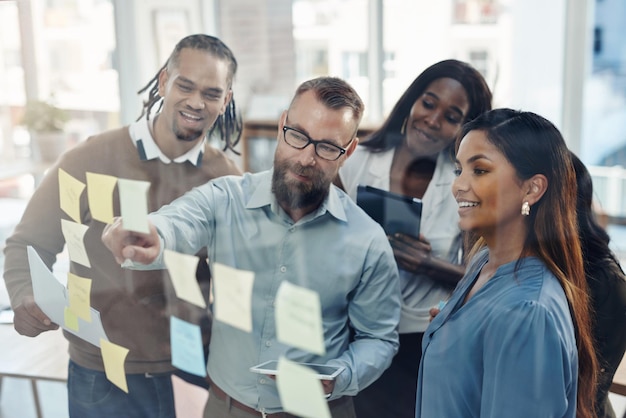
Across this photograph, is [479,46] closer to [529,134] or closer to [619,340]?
[529,134]

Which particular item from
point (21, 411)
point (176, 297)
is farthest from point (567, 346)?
point (21, 411)

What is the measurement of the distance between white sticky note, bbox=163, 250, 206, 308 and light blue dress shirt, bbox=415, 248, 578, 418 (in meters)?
0.40

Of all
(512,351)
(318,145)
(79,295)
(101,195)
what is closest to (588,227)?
(512,351)

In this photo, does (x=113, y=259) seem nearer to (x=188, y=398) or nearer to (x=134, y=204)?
(x=134, y=204)

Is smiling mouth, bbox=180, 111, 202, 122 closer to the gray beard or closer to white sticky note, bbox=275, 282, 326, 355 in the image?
the gray beard

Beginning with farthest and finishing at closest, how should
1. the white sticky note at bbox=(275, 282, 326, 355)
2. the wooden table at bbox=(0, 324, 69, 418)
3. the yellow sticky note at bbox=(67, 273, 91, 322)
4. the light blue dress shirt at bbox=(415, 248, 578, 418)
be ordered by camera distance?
Answer: the wooden table at bbox=(0, 324, 69, 418) → the yellow sticky note at bbox=(67, 273, 91, 322) → the white sticky note at bbox=(275, 282, 326, 355) → the light blue dress shirt at bbox=(415, 248, 578, 418)

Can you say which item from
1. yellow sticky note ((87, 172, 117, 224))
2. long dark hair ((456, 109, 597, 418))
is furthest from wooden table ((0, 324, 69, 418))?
long dark hair ((456, 109, 597, 418))

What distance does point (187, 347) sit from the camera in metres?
1.09

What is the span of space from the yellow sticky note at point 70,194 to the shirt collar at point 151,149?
0.13 meters

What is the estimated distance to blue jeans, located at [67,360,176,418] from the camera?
46.0 inches

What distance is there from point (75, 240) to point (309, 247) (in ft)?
1.48

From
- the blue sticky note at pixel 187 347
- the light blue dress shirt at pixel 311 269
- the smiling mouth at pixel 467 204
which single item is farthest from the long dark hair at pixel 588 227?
the blue sticky note at pixel 187 347

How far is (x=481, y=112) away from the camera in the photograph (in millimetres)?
844

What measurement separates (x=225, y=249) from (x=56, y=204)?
37cm
